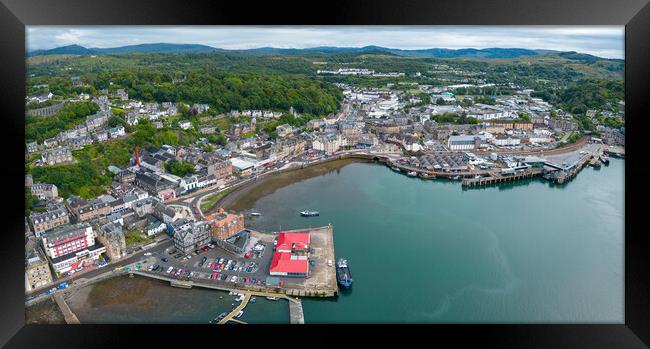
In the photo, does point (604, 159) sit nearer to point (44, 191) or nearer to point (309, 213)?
point (309, 213)

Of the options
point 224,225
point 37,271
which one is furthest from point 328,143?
point 37,271

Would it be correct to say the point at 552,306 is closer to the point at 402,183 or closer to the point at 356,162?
the point at 402,183

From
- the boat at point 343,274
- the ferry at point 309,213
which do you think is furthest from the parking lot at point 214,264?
the ferry at point 309,213

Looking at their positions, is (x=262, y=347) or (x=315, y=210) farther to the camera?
(x=315, y=210)

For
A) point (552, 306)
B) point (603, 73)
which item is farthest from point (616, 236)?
point (603, 73)

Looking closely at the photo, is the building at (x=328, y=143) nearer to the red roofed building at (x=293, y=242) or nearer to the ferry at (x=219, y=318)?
the red roofed building at (x=293, y=242)

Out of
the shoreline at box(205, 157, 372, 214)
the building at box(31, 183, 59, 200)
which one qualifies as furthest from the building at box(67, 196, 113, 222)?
the shoreline at box(205, 157, 372, 214)

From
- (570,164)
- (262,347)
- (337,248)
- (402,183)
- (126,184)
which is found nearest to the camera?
(262,347)
